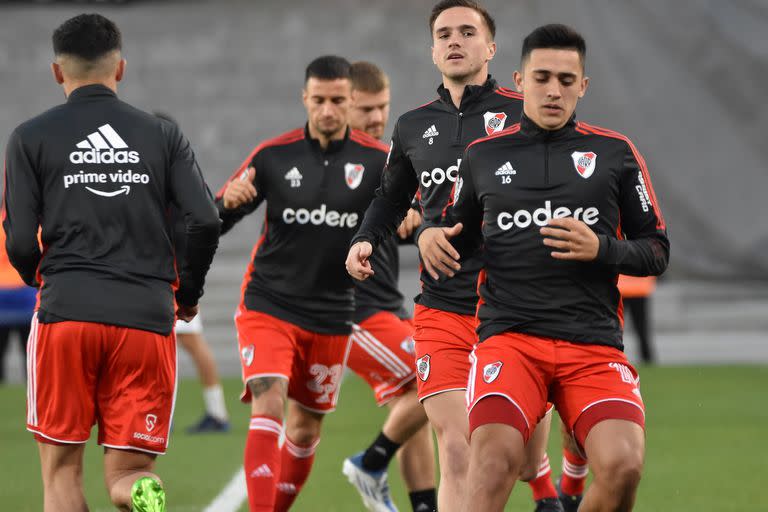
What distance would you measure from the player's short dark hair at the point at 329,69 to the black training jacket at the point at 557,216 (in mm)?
1993

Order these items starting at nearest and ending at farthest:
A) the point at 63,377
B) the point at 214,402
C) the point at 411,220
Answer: the point at 63,377 < the point at 411,220 < the point at 214,402

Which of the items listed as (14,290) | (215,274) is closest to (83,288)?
(14,290)

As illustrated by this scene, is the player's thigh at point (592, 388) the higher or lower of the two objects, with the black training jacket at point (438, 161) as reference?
lower

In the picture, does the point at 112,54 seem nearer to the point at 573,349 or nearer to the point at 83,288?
the point at 83,288

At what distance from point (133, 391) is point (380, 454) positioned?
2323mm

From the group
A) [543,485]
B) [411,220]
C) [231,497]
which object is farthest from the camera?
[231,497]

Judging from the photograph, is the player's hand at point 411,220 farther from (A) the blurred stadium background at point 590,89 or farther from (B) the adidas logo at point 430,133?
(A) the blurred stadium background at point 590,89

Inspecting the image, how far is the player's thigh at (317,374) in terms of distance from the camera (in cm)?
691

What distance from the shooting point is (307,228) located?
22.5 ft

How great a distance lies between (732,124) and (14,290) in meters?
9.77

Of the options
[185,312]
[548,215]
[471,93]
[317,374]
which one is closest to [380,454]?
[317,374]

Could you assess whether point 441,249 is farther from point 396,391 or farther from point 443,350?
point 396,391

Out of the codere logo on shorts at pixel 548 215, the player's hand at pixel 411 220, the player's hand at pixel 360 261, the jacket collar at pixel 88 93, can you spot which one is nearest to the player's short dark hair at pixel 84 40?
the jacket collar at pixel 88 93

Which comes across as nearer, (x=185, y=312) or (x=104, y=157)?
(x=104, y=157)
